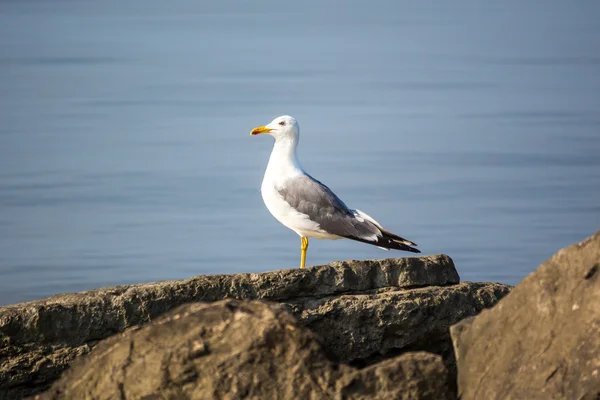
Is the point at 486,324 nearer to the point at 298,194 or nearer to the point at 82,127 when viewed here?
the point at 298,194

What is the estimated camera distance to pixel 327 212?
28.4 feet

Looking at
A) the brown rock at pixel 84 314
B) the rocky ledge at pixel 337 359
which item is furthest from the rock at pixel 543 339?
the brown rock at pixel 84 314

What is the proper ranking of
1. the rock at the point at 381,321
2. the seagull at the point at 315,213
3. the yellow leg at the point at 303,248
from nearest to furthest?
the rock at the point at 381,321 → the seagull at the point at 315,213 → the yellow leg at the point at 303,248

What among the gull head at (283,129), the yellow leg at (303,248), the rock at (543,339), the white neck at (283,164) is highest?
the gull head at (283,129)

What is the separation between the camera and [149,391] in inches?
139

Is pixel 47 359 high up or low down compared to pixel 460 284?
down

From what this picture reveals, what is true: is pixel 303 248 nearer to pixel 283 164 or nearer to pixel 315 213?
pixel 315 213

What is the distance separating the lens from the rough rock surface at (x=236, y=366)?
138 inches

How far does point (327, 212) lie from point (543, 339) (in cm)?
508

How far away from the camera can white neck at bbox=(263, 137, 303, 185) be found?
9.02 m

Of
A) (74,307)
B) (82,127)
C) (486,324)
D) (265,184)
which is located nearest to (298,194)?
(265,184)

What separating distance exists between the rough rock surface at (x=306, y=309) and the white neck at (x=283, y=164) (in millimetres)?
4135

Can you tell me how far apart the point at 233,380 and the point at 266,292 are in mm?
1120

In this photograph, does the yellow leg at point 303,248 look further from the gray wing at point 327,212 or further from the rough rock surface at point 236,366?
the rough rock surface at point 236,366
